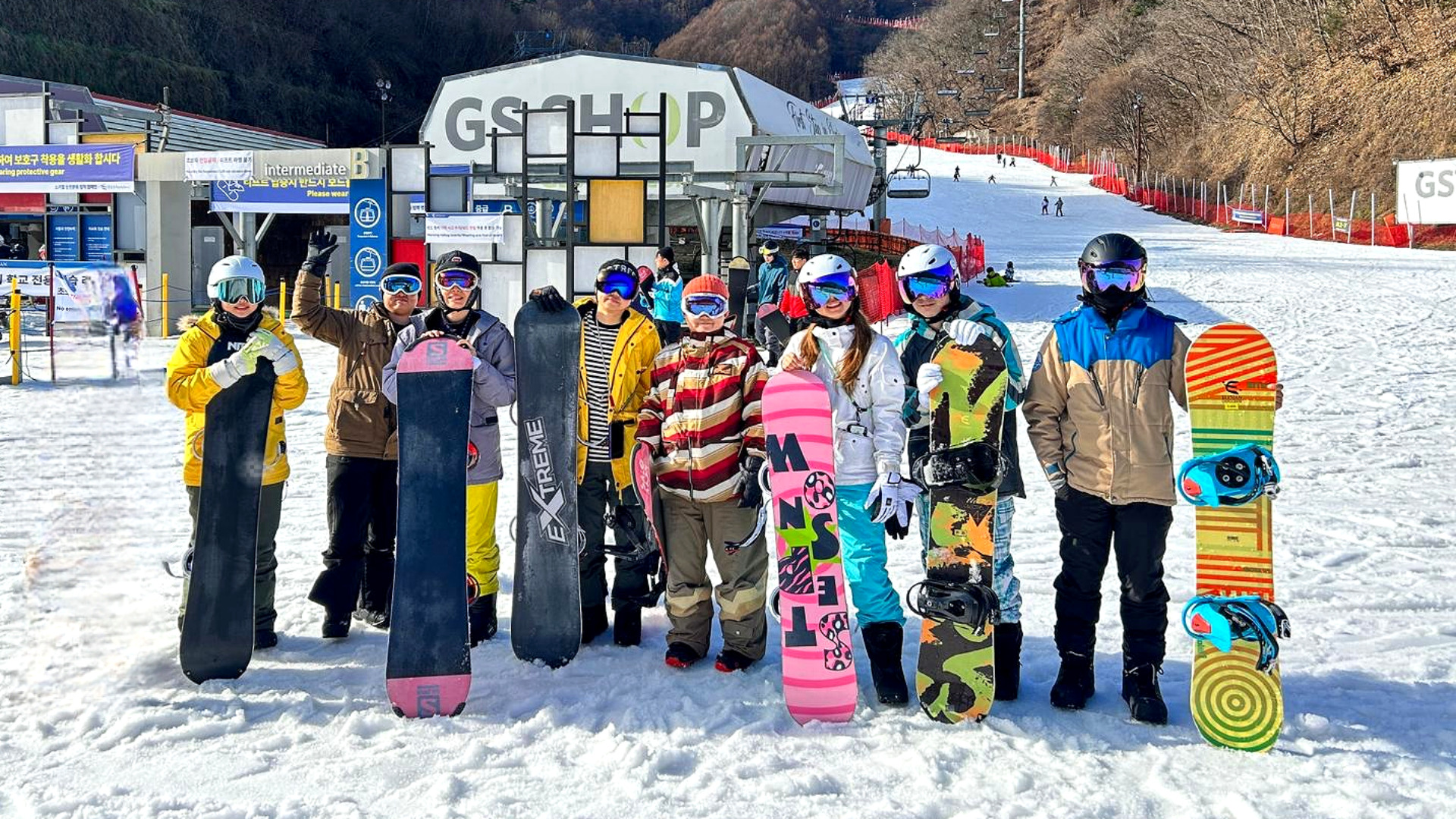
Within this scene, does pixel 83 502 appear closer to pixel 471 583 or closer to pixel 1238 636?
pixel 471 583

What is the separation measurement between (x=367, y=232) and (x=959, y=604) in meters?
17.1

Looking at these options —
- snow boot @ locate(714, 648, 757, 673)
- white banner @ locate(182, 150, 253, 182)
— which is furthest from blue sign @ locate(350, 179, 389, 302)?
snow boot @ locate(714, 648, 757, 673)

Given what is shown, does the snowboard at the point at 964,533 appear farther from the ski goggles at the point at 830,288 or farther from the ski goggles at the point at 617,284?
the ski goggles at the point at 617,284

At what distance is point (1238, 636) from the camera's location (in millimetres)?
3391

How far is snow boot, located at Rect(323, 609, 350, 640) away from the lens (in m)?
4.39

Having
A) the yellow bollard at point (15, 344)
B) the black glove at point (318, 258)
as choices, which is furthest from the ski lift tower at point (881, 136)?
the black glove at point (318, 258)

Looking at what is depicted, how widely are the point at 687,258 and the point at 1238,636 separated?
75.0 feet

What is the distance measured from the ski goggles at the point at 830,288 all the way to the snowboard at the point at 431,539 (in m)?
1.27

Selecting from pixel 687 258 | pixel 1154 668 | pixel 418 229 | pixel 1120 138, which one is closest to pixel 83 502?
pixel 1154 668

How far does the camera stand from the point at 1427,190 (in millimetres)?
24578

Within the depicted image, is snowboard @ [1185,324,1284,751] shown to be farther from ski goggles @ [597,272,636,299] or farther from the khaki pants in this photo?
ski goggles @ [597,272,636,299]

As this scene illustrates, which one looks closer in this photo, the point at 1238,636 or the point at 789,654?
the point at 1238,636

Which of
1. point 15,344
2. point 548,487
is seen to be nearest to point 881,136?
point 15,344

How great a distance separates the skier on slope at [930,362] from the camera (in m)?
3.80
